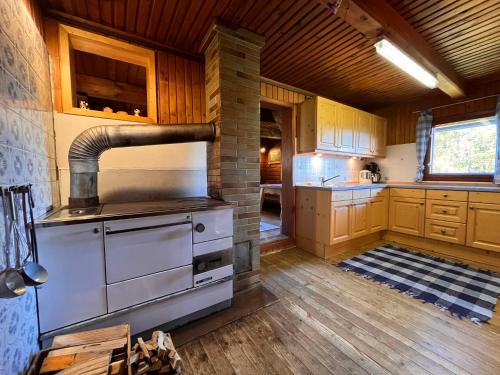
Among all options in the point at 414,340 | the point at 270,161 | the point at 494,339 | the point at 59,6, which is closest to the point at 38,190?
the point at 59,6

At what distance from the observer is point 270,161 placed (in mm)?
7898

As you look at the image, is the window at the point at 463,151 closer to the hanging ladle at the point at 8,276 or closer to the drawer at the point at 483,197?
the drawer at the point at 483,197

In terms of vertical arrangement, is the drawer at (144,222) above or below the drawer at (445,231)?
above

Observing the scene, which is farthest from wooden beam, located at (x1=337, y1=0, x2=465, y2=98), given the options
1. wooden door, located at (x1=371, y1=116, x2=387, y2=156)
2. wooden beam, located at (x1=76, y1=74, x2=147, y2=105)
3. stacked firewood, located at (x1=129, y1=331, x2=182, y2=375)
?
wooden beam, located at (x1=76, y1=74, x2=147, y2=105)

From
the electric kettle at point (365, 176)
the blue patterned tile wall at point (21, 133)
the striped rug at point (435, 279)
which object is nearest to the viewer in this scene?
the blue patterned tile wall at point (21, 133)

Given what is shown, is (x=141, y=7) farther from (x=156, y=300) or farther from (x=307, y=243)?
(x=307, y=243)

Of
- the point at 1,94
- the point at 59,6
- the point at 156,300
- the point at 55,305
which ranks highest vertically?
the point at 59,6

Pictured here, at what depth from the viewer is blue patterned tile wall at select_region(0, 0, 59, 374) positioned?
30.9 inches

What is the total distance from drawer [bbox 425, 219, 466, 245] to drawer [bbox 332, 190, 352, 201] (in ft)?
3.91

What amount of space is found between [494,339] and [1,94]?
3008 millimetres

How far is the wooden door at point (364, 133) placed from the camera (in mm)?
3338

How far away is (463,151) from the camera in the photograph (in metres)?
3.06

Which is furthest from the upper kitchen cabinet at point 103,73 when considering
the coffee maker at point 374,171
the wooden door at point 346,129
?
the coffee maker at point 374,171

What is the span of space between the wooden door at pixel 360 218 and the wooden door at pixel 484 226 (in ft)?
3.57
